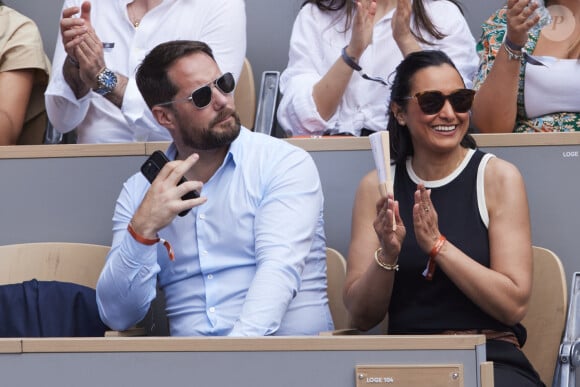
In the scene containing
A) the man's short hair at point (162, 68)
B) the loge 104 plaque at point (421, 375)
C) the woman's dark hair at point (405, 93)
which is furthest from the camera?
the man's short hair at point (162, 68)

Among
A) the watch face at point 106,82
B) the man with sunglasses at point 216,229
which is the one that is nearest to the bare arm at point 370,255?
the man with sunglasses at point 216,229

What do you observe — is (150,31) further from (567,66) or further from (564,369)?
(564,369)

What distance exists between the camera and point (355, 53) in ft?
11.8

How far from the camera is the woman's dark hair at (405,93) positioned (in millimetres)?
2961

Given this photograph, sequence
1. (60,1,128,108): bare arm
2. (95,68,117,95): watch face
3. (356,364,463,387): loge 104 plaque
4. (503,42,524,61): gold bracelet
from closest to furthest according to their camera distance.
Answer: (356,364,463,387): loge 104 plaque < (503,42,524,61): gold bracelet < (60,1,128,108): bare arm < (95,68,117,95): watch face

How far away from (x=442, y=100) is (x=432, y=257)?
1.53 feet

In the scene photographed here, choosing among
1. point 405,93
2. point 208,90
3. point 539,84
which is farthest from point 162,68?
point 539,84

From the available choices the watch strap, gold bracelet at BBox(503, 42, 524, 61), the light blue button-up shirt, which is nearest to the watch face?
the light blue button-up shirt

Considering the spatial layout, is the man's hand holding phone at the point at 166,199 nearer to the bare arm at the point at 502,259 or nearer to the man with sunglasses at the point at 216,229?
the man with sunglasses at the point at 216,229

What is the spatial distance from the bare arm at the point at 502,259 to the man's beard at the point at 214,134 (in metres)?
0.70

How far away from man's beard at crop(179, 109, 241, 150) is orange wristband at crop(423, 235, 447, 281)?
0.67 metres

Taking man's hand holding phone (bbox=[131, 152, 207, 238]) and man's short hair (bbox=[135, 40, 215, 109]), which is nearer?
man's hand holding phone (bbox=[131, 152, 207, 238])

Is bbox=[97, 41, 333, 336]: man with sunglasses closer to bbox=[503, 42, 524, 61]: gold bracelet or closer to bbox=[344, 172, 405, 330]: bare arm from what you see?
bbox=[344, 172, 405, 330]: bare arm

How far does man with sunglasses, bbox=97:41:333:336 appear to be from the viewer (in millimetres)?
2723
